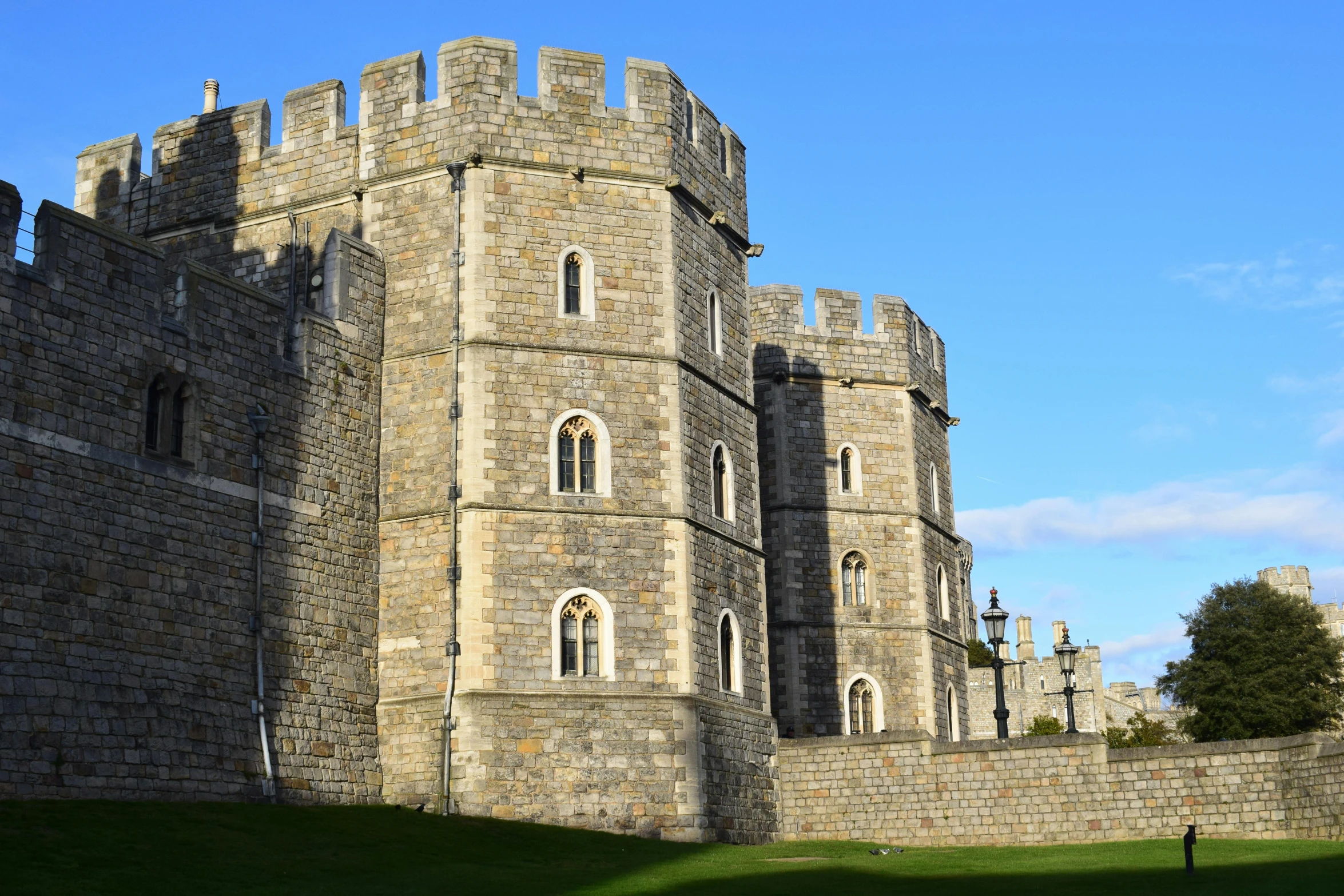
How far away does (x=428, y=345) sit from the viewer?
25250mm

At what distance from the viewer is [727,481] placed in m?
26.9

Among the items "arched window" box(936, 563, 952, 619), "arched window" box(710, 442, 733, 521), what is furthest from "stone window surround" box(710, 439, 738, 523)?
"arched window" box(936, 563, 952, 619)

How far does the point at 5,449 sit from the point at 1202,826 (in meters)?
16.5

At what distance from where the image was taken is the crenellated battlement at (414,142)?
2591 cm

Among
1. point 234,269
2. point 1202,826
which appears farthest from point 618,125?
point 1202,826

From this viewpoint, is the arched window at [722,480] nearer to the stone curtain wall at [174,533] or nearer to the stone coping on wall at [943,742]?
the stone coping on wall at [943,742]

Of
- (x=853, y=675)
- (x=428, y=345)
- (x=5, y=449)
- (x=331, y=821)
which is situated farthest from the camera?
(x=853, y=675)

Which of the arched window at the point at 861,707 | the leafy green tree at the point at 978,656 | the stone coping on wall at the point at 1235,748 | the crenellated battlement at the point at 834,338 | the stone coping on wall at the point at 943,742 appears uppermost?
the crenellated battlement at the point at 834,338

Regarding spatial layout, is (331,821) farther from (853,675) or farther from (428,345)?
(853,675)

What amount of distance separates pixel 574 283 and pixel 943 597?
13.7 metres

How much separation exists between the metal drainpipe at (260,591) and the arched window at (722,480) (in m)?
7.14

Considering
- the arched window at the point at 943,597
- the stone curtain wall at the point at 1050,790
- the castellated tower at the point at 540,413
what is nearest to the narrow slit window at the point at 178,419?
the castellated tower at the point at 540,413

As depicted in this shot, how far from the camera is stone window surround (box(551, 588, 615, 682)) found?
78.3ft

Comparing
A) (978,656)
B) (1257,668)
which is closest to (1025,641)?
(978,656)
